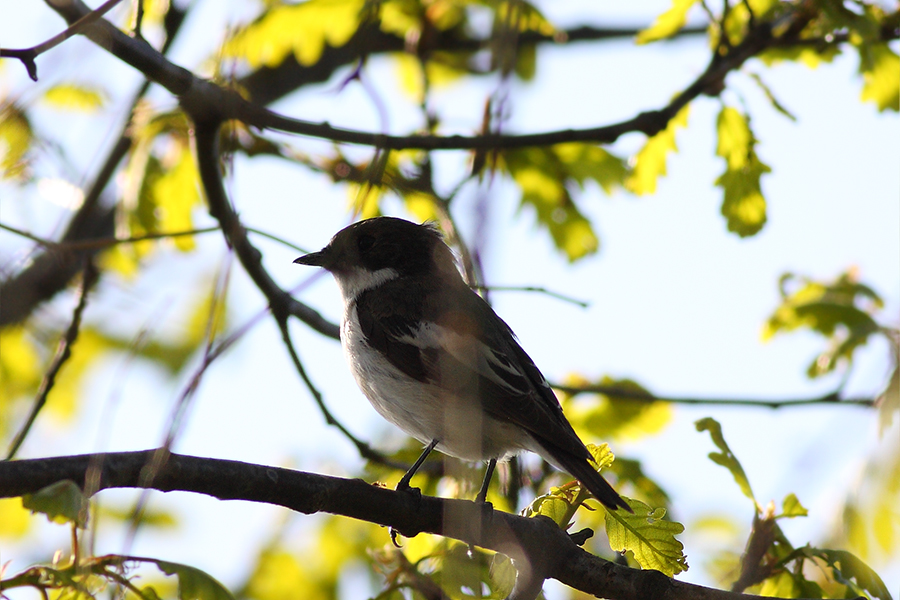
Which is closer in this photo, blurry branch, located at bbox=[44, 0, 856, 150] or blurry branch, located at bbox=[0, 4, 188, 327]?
blurry branch, located at bbox=[44, 0, 856, 150]

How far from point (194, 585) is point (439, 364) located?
5.33 feet

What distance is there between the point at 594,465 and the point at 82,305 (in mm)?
2373

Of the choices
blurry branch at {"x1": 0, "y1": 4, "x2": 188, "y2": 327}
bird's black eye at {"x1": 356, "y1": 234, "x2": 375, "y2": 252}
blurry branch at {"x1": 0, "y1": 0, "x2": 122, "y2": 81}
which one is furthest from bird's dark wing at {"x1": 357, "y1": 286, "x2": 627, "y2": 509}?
blurry branch at {"x1": 0, "y1": 0, "x2": 122, "y2": 81}

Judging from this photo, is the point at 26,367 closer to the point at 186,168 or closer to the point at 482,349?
the point at 186,168

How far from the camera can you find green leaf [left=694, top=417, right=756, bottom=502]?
3.19 meters

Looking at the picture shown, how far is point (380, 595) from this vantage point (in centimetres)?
280

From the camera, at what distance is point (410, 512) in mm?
2785

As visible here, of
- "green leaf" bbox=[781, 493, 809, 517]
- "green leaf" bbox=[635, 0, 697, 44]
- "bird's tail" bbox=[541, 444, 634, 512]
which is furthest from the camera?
"green leaf" bbox=[635, 0, 697, 44]

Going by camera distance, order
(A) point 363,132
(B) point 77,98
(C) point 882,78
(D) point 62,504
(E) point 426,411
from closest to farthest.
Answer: (D) point 62,504 → (A) point 363,132 → (E) point 426,411 → (C) point 882,78 → (B) point 77,98

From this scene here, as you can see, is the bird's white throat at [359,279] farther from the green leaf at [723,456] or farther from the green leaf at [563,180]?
the green leaf at [723,456]

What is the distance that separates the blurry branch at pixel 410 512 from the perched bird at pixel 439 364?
256mm

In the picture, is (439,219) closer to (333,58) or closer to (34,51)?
(34,51)

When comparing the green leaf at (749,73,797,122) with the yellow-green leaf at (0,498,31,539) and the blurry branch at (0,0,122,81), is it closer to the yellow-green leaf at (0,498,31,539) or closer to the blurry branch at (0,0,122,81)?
the blurry branch at (0,0,122,81)

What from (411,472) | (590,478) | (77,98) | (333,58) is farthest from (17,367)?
(590,478)
